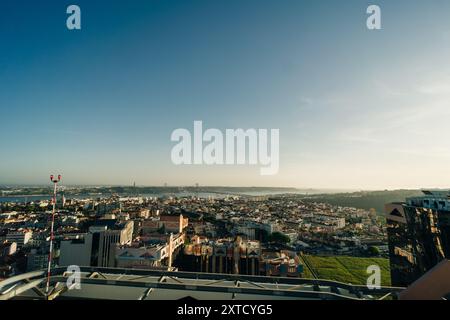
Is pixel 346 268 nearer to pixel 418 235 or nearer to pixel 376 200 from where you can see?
pixel 418 235

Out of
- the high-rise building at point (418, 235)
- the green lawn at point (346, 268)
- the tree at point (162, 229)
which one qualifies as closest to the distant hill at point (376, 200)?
the green lawn at point (346, 268)

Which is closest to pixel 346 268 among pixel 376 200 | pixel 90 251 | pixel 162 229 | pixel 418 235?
→ pixel 418 235

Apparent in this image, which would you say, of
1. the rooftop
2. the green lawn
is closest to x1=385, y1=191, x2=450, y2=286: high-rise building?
the green lawn

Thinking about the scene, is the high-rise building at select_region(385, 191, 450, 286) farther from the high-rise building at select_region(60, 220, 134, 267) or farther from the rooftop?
the high-rise building at select_region(60, 220, 134, 267)
